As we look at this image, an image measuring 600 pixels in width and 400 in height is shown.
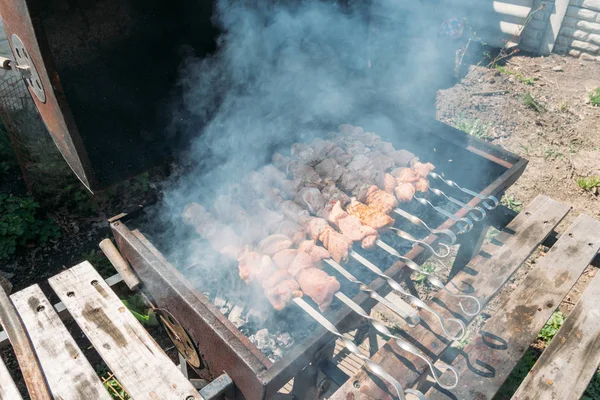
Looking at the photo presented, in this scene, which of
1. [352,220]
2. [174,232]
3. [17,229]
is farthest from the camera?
[17,229]

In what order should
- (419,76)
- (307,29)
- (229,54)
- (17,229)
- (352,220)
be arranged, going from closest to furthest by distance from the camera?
(352,220), (229,54), (307,29), (17,229), (419,76)

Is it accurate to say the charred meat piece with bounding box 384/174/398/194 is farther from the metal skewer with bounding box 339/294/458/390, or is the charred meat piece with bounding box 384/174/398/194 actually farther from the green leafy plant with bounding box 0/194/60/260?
the green leafy plant with bounding box 0/194/60/260

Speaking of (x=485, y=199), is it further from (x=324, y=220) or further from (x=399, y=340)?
(x=399, y=340)

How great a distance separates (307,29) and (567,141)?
15.0 feet

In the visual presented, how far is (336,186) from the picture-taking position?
10.9 feet

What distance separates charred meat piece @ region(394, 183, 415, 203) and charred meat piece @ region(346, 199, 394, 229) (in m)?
0.29

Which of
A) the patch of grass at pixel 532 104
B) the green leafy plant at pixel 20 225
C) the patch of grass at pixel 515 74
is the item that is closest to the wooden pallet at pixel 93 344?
the green leafy plant at pixel 20 225

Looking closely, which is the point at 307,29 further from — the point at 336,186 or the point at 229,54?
the point at 336,186

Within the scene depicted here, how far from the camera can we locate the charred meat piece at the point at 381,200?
9.98ft

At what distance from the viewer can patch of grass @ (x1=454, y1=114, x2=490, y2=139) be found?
618 cm

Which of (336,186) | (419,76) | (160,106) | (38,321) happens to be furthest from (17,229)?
(419,76)

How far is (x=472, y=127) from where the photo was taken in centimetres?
627

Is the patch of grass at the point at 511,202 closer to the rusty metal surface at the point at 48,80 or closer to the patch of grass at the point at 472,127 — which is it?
the patch of grass at the point at 472,127

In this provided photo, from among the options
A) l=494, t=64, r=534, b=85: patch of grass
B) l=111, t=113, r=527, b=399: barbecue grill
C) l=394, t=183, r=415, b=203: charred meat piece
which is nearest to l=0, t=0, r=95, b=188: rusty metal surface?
l=111, t=113, r=527, b=399: barbecue grill
